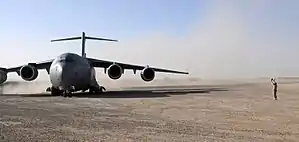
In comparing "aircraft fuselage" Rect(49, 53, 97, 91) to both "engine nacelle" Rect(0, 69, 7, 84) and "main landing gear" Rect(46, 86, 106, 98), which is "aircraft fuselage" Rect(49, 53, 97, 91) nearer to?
"main landing gear" Rect(46, 86, 106, 98)

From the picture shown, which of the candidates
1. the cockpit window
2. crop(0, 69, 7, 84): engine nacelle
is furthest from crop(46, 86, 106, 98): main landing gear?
crop(0, 69, 7, 84): engine nacelle

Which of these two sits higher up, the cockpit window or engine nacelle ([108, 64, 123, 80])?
the cockpit window

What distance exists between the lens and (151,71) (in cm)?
3294

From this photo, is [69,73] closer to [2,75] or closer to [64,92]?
[64,92]

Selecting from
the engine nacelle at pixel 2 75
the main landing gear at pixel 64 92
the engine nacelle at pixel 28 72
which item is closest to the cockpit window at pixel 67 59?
the main landing gear at pixel 64 92

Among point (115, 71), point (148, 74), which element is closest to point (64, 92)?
point (115, 71)

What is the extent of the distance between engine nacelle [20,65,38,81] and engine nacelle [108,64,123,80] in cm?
547

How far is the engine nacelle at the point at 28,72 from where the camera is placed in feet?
98.7

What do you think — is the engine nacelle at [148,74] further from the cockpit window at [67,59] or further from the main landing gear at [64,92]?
the cockpit window at [67,59]

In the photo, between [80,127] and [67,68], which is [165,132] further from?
[67,68]

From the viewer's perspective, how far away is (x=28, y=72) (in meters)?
30.2

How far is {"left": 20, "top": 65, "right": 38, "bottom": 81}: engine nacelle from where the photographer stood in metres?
30.1

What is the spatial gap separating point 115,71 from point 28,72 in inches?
253

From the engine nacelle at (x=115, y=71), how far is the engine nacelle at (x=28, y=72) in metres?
5.47
